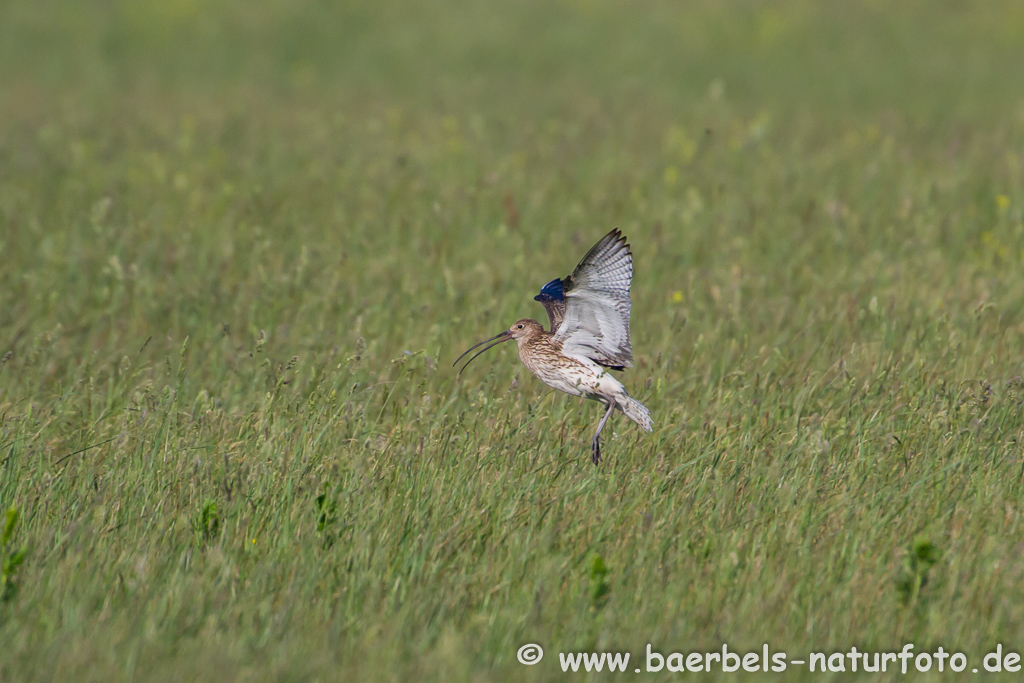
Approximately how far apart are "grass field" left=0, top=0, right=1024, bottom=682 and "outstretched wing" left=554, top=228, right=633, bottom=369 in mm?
336

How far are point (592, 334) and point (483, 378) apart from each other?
1.11 m

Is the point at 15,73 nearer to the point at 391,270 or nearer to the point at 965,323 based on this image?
the point at 391,270

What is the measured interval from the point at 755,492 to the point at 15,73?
12673 mm

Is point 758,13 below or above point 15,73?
above

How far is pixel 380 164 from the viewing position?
33.2ft

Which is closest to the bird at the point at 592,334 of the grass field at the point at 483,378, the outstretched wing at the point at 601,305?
the outstretched wing at the point at 601,305

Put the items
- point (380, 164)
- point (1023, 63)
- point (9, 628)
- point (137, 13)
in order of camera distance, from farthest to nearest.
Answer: point (137, 13) → point (1023, 63) → point (380, 164) → point (9, 628)

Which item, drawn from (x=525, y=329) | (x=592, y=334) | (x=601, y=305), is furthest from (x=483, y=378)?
(x=601, y=305)

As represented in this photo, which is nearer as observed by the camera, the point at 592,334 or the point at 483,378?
the point at 592,334

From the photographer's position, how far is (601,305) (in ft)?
15.5

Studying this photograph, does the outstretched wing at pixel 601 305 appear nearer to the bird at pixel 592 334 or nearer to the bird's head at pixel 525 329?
the bird at pixel 592 334

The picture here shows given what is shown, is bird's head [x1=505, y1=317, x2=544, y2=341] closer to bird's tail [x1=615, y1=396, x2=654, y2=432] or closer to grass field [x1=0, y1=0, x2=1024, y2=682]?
grass field [x1=0, y1=0, x2=1024, y2=682]

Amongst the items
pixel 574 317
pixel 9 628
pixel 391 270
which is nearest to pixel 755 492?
pixel 574 317

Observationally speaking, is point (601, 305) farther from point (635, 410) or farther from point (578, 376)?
point (635, 410)
